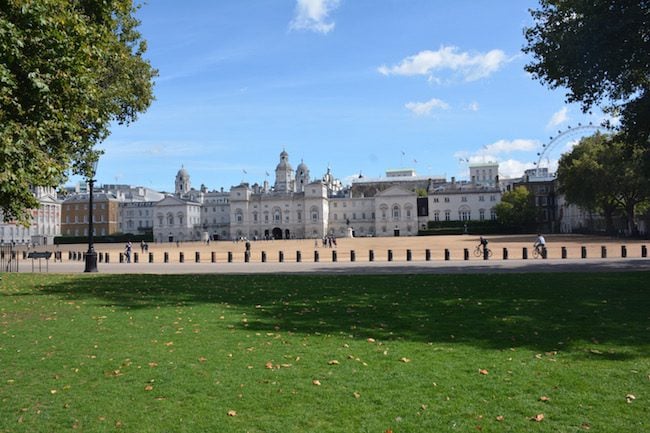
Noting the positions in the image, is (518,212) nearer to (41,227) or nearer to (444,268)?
(444,268)

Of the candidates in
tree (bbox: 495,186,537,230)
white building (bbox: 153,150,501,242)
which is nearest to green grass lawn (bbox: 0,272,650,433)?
tree (bbox: 495,186,537,230)

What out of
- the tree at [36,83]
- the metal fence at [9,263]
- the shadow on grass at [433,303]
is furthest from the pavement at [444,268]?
the tree at [36,83]

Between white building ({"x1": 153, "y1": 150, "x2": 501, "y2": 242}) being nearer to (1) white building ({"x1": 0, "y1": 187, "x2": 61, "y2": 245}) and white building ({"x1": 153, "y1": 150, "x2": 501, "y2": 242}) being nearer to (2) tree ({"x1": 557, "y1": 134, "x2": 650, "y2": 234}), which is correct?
(1) white building ({"x1": 0, "y1": 187, "x2": 61, "y2": 245})

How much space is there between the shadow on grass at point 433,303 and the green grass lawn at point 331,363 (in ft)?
0.25

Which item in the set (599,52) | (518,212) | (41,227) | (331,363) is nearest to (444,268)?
(599,52)

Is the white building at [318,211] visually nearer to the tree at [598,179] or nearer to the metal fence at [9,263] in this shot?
the tree at [598,179]

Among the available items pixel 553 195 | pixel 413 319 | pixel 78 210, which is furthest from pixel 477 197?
pixel 413 319

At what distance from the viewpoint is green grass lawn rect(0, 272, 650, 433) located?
627cm

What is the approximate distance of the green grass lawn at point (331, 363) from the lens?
6270 mm

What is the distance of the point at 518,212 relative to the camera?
10175cm

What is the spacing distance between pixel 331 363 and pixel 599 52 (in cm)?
1779

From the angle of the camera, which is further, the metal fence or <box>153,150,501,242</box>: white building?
<box>153,150,501,242</box>: white building

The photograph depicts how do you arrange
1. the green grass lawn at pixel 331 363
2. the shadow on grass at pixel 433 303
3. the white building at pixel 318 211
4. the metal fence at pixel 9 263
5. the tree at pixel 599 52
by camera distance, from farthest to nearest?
1. the white building at pixel 318 211
2. the metal fence at pixel 9 263
3. the tree at pixel 599 52
4. the shadow on grass at pixel 433 303
5. the green grass lawn at pixel 331 363

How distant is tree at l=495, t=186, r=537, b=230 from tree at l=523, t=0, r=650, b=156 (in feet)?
260
